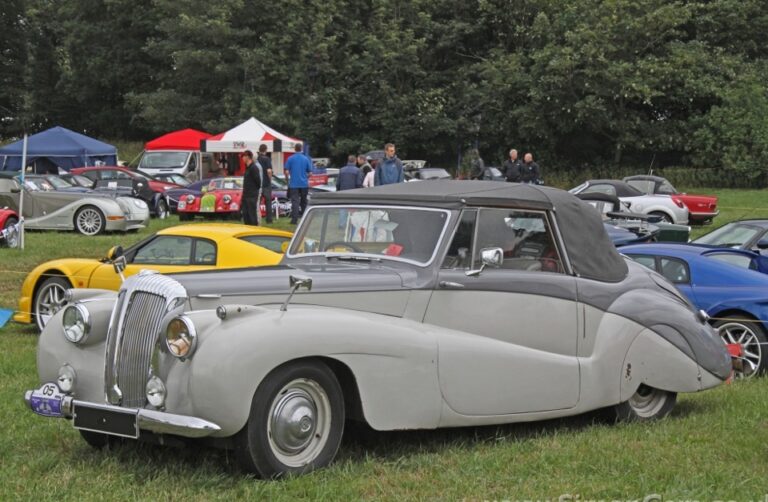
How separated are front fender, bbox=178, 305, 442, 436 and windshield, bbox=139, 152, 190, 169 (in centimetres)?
3296

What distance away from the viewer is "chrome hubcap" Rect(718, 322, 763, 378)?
10.4 metres

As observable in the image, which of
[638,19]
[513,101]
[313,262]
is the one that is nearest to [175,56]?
[513,101]

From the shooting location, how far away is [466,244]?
267 inches

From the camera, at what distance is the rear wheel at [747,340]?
10398 millimetres

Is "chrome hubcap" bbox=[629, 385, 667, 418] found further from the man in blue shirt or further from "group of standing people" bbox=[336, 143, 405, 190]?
the man in blue shirt

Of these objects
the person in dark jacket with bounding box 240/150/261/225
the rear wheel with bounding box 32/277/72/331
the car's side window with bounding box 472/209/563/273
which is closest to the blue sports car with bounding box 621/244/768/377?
the car's side window with bounding box 472/209/563/273

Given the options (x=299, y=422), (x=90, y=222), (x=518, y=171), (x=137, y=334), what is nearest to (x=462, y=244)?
(x=299, y=422)

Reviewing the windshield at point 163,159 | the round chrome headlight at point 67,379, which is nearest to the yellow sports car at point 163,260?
the round chrome headlight at point 67,379

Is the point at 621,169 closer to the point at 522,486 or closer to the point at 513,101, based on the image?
the point at 513,101

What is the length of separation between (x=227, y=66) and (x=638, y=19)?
63.4ft

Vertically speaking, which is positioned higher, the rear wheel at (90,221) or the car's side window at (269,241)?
the car's side window at (269,241)

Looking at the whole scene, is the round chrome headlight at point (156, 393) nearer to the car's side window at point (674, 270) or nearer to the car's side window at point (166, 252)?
the car's side window at point (166, 252)

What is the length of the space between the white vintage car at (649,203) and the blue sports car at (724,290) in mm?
14410

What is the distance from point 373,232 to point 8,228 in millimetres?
14992
